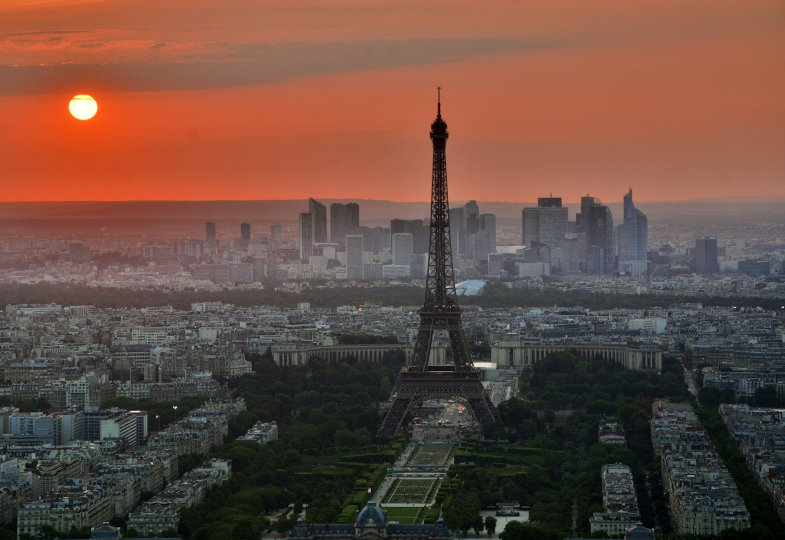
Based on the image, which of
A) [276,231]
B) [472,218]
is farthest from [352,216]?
[276,231]

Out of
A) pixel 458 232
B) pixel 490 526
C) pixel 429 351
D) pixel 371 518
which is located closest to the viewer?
pixel 371 518

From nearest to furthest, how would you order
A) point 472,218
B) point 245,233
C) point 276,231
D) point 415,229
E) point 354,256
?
point 354,256 < point 415,229 < point 472,218 < point 276,231 < point 245,233

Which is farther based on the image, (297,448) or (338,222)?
(338,222)

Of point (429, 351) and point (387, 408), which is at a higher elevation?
point (429, 351)

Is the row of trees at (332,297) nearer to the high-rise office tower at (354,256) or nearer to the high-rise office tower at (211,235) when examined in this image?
the high-rise office tower at (354,256)

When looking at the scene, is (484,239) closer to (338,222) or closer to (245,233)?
(338,222)

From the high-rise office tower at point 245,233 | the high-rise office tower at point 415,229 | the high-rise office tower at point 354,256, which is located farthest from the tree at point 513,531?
the high-rise office tower at point 245,233

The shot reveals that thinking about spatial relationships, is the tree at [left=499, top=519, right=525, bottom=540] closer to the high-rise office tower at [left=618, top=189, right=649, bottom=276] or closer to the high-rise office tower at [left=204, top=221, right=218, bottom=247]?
the high-rise office tower at [left=618, top=189, right=649, bottom=276]
